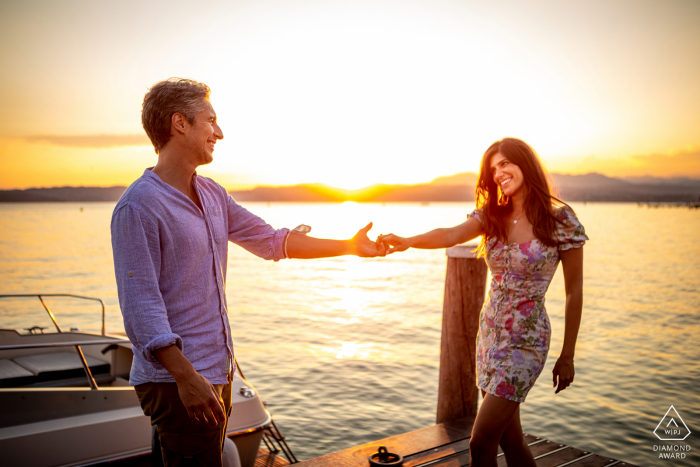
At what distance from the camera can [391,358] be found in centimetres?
1614

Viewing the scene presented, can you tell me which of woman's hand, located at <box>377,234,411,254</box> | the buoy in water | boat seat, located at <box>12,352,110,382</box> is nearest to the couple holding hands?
woman's hand, located at <box>377,234,411,254</box>

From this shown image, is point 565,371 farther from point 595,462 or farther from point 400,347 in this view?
point 400,347

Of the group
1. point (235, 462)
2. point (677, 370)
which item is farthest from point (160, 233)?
point (677, 370)

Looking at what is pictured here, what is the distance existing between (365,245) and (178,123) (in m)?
1.56

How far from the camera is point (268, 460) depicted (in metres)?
8.14

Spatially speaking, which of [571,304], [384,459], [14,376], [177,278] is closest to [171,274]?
[177,278]

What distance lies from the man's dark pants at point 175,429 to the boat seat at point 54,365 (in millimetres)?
4148

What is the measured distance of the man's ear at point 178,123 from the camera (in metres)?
2.24

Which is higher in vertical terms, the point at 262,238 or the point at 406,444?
the point at 262,238

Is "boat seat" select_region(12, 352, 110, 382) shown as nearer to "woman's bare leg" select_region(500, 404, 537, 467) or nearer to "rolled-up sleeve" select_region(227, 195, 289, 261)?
"rolled-up sleeve" select_region(227, 195, 289, 261)

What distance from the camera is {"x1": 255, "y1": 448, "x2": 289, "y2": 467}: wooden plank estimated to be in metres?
7.98

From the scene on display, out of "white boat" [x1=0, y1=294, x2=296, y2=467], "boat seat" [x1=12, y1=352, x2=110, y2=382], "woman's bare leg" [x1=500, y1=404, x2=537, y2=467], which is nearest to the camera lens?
"woman's bare leg" [x1=500, y1=404, x2=537, y2=467]

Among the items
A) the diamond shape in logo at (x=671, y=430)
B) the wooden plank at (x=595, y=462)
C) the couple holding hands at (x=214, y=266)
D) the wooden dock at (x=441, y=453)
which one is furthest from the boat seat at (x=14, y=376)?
the diamond shape in logo at (x=671, y=430)

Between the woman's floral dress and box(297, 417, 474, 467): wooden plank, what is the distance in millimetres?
1568
